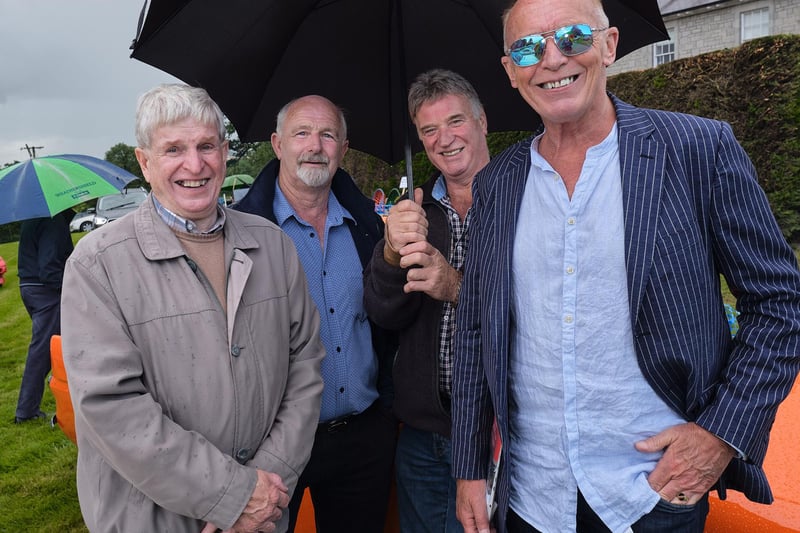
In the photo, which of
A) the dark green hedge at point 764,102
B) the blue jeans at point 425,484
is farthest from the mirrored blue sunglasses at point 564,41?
the dark green hedge at point 764,102

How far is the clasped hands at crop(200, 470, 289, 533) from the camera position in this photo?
5.58ft

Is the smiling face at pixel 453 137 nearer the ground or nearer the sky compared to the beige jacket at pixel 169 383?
nearer the sky

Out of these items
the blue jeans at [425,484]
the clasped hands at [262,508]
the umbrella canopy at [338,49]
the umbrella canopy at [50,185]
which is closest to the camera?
the clasped hands at [262,508]

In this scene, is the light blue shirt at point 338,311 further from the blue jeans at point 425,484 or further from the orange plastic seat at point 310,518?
the orange plastic seat at point 310,518

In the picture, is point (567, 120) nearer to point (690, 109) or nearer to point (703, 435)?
point (703, 435)

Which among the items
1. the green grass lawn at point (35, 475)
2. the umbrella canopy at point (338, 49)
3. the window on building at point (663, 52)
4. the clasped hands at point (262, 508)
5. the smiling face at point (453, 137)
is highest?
the window on building at point (663, 52)

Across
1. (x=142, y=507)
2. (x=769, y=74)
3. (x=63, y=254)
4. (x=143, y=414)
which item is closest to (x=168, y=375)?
(x=143, y=414)

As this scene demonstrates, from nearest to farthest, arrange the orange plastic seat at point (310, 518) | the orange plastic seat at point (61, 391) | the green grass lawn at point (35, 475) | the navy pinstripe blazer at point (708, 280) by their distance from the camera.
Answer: the navy pinstripe blazer at point (708, 280) → the orange plastic seat at point (310, 518) → the orange plastic seat at point (61, 391) → the green grass lawn at point (35, 475)

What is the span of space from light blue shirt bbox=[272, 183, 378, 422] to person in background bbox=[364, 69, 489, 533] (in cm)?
16

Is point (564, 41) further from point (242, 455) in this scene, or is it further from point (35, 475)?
point (35, 475)

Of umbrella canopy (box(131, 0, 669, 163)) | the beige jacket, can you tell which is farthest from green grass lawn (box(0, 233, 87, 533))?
umbrella canopy (box(131, 0, 669, 163))

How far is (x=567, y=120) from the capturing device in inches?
62.0

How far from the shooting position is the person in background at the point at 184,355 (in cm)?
157

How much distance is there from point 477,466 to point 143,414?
40.4 inches
